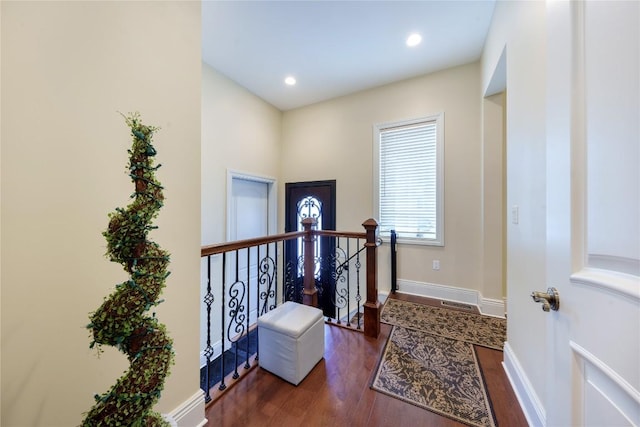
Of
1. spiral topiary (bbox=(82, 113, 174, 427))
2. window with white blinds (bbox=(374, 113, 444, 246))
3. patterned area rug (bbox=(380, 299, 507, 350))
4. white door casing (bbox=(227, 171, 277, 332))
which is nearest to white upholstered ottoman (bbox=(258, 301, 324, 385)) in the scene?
spiral topiary (bbox=(82, 113, 174, 427))

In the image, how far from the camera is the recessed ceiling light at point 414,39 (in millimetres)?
2475

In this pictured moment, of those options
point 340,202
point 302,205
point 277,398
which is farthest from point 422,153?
point 277,398

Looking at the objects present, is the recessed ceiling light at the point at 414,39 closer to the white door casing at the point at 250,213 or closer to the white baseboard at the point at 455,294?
the white door casing at the point at 250,213

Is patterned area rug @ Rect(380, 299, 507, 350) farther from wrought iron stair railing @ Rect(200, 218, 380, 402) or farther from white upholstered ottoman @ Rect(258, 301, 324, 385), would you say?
white upholstered ottoman @ Rect(258, 301, 324, 385)

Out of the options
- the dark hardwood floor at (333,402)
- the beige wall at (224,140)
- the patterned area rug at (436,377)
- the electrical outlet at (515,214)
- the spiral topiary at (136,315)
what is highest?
the beige wall at (224,140)

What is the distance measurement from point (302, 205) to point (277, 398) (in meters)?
2.98

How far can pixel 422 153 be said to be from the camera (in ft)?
10.5

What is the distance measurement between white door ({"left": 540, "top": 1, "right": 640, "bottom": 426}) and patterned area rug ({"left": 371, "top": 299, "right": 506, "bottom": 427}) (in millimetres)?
912

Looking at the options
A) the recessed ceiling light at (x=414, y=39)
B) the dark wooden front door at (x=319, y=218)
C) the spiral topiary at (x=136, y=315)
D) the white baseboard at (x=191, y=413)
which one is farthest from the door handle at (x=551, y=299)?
the dark wooden front door at (x=319, y=218)

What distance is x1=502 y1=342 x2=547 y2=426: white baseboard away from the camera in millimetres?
1191

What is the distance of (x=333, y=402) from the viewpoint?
4.73ft

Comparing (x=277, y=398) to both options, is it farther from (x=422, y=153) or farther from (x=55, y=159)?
(x=422, y=153)

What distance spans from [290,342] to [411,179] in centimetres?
270

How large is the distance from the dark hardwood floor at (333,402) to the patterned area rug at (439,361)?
67 mm
